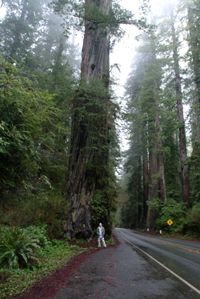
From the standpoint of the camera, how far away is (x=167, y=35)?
35.7 meters

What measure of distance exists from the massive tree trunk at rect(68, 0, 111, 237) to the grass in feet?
10.9

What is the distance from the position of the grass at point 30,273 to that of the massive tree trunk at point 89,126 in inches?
130

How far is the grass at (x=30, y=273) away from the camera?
7.68 meters

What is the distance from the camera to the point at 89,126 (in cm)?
1783

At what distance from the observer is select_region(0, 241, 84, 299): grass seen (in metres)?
7.68

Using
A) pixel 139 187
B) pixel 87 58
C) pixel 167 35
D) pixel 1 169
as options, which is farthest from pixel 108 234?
pixel 139 187

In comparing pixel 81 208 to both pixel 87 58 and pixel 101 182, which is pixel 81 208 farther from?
pixel 87 58

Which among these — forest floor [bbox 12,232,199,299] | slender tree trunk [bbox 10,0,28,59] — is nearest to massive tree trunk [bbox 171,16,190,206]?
slender tree trunk [bbox 10,0,28,59]

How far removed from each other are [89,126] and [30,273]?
371 inches

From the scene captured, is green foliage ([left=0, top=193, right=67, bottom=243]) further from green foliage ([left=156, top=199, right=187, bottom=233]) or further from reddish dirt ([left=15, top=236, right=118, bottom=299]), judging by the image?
green foliage ([left=156, top=199, right=187, bottom=233])

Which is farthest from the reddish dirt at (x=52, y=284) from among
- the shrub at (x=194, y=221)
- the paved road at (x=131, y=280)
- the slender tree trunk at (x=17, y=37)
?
the shrub at (x=194, y=221)

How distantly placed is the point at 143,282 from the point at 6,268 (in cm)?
359

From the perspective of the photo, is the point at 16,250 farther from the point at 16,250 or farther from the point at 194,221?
the point at 194,221

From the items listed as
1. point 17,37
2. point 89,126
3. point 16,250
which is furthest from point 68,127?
point 16,250
